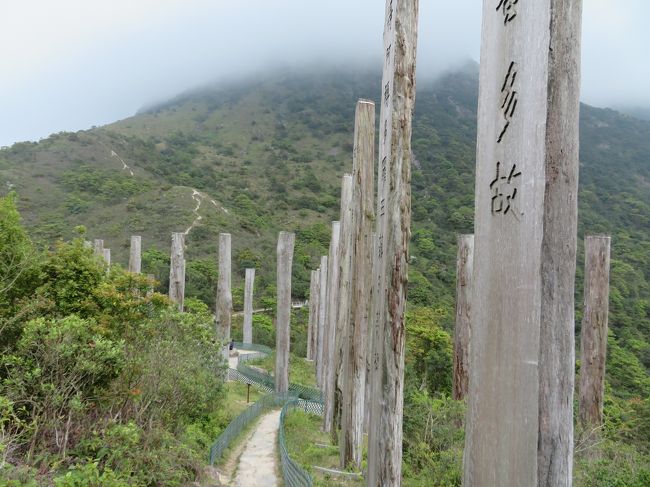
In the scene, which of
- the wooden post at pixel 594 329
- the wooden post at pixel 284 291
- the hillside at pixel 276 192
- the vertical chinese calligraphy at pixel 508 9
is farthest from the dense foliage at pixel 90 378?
the hillside at pixel 276 192

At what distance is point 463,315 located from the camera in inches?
304

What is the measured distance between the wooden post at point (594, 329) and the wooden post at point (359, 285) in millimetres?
3728

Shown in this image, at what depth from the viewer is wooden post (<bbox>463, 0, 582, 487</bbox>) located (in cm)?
179

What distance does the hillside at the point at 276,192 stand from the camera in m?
27.2

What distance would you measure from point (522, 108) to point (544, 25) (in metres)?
0.30

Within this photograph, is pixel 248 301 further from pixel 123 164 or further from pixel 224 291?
pixel 123 164

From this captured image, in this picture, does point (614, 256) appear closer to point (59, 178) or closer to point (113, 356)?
point (113, 356)

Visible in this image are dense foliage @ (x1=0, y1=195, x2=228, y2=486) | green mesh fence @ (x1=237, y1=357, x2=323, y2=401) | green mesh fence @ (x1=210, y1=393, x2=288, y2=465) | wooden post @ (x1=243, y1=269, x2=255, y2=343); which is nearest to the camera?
dense foliage @ (x1=0, y1=195, x2=228, y2=486)

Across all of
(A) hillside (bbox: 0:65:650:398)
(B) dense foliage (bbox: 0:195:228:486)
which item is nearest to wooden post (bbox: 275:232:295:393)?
(B) dense foliage (bbox: 0:195:228:486)

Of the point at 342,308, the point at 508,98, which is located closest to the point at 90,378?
the point at 342,308

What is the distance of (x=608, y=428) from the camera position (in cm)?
776

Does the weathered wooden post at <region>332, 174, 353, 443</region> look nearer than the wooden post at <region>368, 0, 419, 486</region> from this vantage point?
No

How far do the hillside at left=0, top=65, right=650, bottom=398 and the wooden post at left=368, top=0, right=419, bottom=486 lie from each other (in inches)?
462

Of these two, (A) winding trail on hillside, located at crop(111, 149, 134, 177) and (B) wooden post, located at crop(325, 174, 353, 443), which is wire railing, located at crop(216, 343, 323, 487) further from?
(A) winding trail on hillside, located at crop(111, 149, 134, 177)
